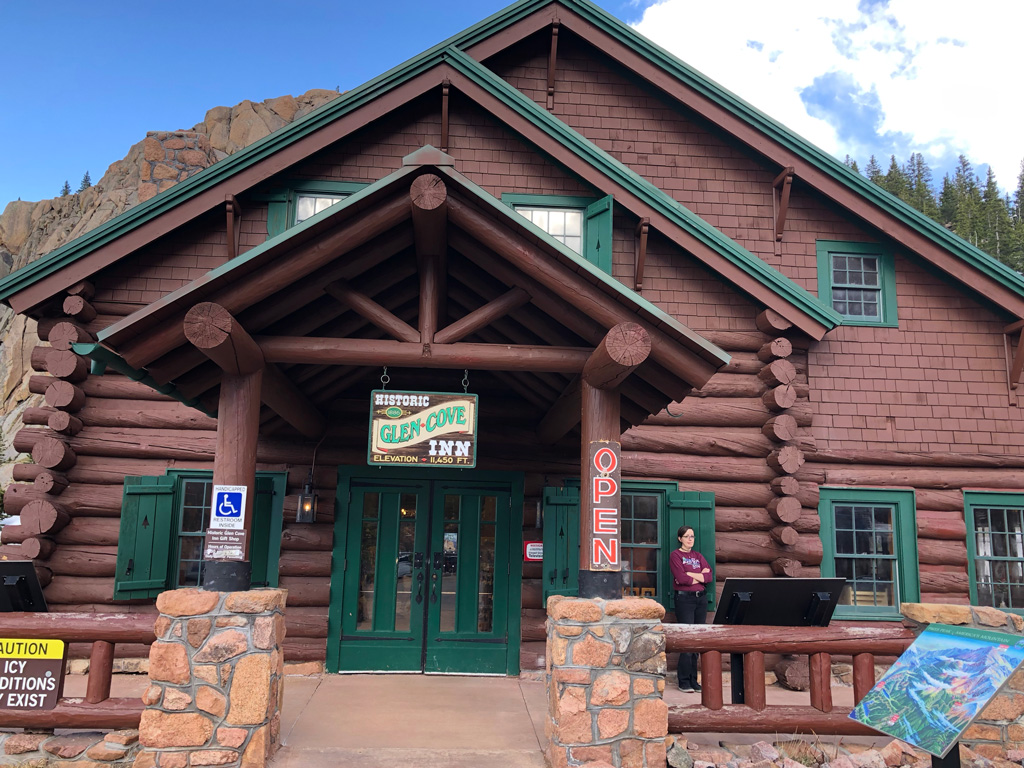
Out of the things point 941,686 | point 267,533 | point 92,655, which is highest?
point 267,533

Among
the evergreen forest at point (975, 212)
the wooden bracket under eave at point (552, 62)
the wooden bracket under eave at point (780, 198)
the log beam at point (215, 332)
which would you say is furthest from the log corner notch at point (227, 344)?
the evergreen forest at point (975, 212)

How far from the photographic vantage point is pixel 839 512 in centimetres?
1073

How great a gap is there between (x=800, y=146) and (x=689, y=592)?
6.61 m

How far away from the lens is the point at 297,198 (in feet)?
35.5

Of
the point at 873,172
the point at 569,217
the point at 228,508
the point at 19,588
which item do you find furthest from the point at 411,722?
the point at 873,172

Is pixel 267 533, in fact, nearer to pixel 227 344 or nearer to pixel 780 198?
pixel 227 344

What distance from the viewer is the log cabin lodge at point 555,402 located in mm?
9586

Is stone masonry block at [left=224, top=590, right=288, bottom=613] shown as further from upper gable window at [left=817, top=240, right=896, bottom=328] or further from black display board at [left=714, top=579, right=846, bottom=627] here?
upper gable window at [left=817, top=240, right=896, bottom=328]

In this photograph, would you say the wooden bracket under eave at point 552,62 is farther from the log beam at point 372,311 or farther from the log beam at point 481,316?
the log beam at point 372,311

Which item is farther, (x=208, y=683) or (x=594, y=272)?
(x=594, y=272)

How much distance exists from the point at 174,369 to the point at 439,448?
2313 millimetres

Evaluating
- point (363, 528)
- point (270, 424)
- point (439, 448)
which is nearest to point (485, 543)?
point (363, 528)

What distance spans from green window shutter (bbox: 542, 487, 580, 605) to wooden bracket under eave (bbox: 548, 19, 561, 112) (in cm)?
611

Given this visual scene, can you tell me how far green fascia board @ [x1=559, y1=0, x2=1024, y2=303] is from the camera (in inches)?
428
